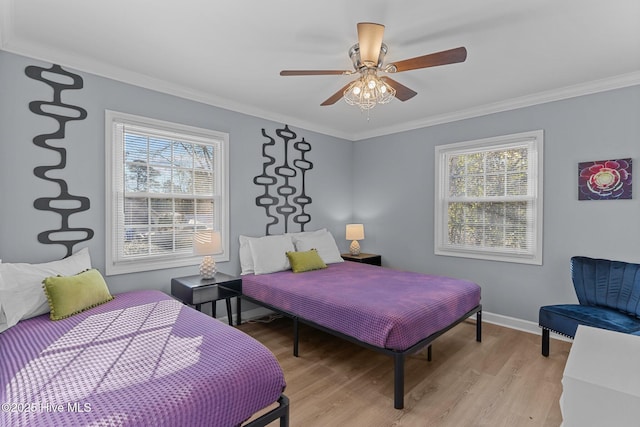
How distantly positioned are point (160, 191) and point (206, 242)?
27.1 inches

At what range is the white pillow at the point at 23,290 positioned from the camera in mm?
2035

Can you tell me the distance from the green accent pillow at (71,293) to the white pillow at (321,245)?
2.22m

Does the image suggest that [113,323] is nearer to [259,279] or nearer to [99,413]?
[99,413]

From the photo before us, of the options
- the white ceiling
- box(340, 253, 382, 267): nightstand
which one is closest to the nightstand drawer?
box(340, 253, 382, 267): nightstand

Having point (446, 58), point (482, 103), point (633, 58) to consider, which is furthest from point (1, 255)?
point (633, 58)

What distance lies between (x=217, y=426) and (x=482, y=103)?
155 inches

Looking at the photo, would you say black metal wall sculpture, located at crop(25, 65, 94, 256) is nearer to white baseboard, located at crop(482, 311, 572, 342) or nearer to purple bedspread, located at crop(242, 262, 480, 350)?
purple bedspread, located at crop(242, 262, 480, 350)

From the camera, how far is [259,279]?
340 centimetres

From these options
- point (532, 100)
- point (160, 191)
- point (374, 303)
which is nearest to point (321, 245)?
point (374, 303)

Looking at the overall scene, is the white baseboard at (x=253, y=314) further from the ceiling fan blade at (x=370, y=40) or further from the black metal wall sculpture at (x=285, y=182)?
the ceiling fan blade at (x=370, y=40)

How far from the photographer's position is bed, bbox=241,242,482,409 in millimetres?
2236

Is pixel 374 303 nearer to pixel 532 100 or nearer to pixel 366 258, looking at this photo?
pixel 366 258

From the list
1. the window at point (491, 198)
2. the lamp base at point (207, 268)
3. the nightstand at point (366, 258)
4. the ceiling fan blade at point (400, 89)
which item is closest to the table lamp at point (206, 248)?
the lamp base at point (207, 268)

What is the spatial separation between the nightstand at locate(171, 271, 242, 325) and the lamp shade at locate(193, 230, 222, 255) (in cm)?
27
